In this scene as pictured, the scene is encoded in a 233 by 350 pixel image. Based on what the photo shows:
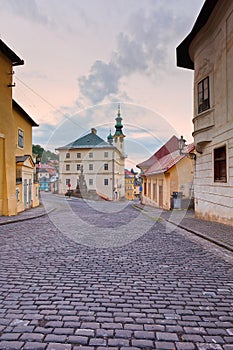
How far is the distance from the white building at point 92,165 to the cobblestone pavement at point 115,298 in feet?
164

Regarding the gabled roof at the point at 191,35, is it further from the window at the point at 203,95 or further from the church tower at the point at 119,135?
the church tower at the point at 119,135

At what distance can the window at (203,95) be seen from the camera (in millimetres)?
12672

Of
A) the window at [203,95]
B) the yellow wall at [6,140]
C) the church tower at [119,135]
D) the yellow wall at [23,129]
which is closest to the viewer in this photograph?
the window at [203,95]

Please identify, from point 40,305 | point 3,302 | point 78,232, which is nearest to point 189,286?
point 40,305

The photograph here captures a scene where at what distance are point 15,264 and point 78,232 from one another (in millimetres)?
4211

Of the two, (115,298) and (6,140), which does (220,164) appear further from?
(6,140)

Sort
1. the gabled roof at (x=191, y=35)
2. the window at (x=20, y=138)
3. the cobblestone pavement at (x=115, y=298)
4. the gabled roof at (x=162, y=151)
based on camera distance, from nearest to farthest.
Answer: the cobblestone pavement at (x=115, y=298) < the gabled roof at (x=191, y=35) < the window at (x=20, y=138) < the gabled roof at (x=162, y=151)

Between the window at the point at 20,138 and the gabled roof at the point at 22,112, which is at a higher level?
the gabled roof at the point at 22,112

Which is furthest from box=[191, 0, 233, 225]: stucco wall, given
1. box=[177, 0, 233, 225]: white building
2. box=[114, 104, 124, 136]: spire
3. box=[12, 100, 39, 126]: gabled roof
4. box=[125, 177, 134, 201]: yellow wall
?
box=[125, 177, 134, 201]: yellow wall

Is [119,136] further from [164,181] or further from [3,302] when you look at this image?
[3,302]

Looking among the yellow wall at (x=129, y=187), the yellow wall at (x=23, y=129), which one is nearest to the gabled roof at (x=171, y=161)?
the yellow wall at (x=23, y=129)

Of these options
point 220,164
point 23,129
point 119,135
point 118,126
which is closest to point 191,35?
point 220,164

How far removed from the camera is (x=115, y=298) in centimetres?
389

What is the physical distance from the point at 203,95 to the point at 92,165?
46.4 m
